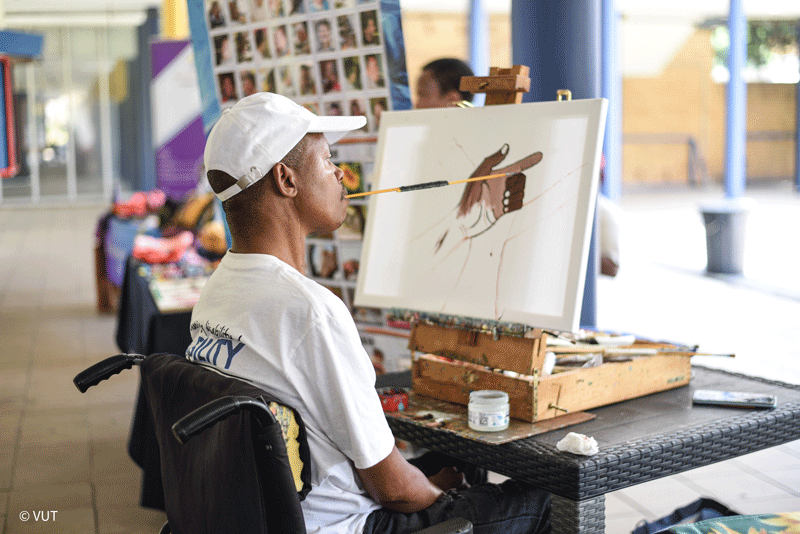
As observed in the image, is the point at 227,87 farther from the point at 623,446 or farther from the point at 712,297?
the point at 712,297

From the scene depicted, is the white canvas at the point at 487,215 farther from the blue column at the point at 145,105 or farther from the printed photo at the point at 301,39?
the blue column at the point at 145,105

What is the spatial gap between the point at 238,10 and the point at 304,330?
5.67 feet

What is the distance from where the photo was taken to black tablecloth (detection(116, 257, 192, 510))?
8.48 ft

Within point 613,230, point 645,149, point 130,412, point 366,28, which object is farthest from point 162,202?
point 645,149

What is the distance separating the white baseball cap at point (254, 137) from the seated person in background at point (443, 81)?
1644mm

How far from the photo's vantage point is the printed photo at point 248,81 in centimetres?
267

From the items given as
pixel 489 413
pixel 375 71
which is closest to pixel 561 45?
pixel 375 71

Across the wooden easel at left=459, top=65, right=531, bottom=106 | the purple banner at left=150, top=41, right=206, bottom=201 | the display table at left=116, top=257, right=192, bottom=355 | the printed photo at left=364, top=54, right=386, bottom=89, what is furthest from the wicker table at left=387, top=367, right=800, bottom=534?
the purple banner at left=150, top=41, right=206, bottom=201

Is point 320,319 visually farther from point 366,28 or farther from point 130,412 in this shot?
point 130,412

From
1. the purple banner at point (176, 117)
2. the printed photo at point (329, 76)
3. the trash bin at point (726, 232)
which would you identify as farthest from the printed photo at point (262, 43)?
the trash bin at point (726, 232)

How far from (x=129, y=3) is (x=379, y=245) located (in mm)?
14107

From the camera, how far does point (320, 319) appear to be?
1.25m

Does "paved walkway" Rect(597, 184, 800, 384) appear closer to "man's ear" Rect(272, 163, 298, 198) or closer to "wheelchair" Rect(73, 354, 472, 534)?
"man's ear" Rect(272, 163, 298, 198)

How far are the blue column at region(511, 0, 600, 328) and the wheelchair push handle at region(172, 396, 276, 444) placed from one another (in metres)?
2.17
